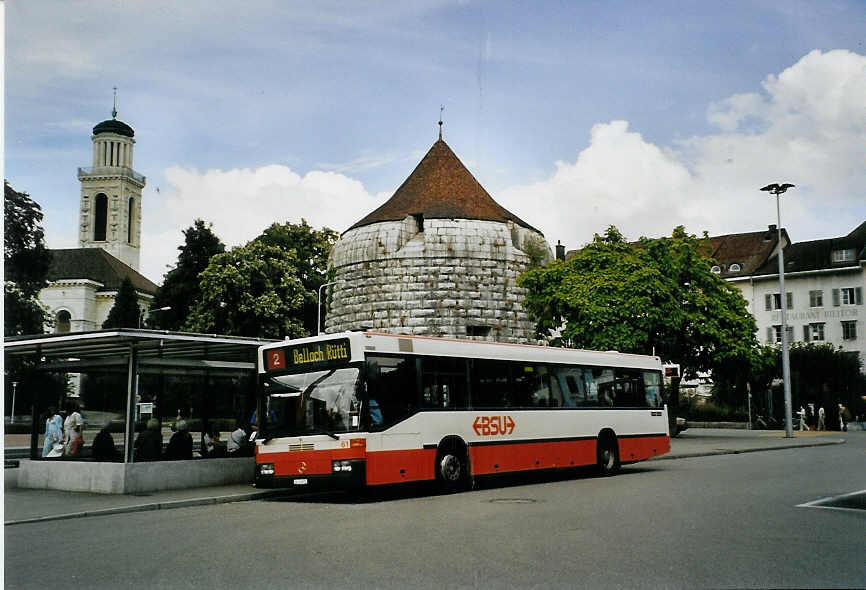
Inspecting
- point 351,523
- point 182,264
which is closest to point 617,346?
point 351,523

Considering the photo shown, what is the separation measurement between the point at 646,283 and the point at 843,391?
27.2m

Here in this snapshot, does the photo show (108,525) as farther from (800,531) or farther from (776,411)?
(776,411)

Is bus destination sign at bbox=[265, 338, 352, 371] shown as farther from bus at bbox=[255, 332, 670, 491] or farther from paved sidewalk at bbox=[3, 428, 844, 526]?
paved sidewalk at bbox=[3, 428, 844, 526]

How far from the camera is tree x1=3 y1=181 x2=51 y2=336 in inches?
1753

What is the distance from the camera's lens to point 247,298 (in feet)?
181

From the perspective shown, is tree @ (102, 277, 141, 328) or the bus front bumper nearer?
the bus front bumper

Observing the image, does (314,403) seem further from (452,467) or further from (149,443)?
(149,443)

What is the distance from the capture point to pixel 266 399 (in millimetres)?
16734

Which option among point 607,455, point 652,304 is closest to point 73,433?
point 607,455

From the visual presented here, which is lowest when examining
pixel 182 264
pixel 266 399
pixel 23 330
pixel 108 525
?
pixel 108 525

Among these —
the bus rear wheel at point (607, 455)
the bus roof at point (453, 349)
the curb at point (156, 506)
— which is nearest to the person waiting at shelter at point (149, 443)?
the curb at point (156, 506)

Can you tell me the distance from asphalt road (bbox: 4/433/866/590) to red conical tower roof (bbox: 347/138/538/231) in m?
53.9

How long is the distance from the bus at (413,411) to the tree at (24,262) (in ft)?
104

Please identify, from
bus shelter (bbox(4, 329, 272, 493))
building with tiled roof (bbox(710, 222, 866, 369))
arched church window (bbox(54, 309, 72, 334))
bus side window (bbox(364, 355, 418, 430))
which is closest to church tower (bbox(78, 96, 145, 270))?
arched church window (bbox(54, 309, 72, 334))
